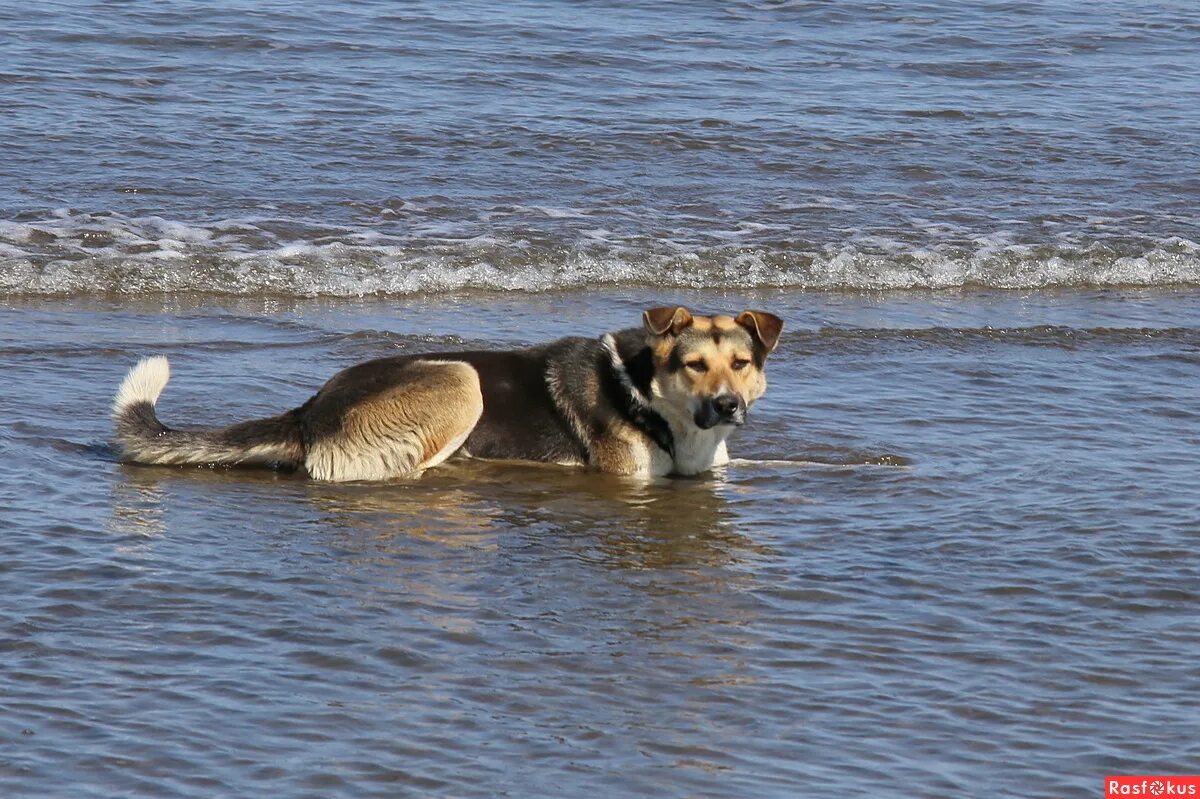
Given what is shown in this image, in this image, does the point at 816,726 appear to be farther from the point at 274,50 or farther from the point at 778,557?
the point at 274,50

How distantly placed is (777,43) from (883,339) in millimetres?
10568

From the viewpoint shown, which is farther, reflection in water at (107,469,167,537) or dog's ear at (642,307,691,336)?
dog's ear at (642,307,691,336)

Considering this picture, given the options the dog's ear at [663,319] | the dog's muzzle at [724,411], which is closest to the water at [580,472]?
the dog's muzzle at [724,411]

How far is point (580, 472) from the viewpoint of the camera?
8297 mm

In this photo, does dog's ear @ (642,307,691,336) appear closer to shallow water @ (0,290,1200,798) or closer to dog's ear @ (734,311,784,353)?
dog's ear @ (734,311,784,353)

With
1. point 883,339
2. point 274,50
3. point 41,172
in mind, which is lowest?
point 883,339

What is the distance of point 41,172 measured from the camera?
1377 cm

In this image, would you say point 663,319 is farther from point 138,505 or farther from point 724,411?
point 138,505

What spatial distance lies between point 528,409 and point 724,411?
0.99m

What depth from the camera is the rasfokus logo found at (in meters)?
4.78

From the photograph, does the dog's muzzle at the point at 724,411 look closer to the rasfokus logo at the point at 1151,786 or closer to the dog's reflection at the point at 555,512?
the dog's reflection at the point at 555,512

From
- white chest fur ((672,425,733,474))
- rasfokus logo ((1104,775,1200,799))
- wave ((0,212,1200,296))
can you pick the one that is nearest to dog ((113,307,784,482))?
white chest fur ((672,425,733,474))

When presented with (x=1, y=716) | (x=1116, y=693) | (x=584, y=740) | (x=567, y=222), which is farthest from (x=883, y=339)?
(x=1, y=716)

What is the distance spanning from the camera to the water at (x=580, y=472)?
5074 mm
